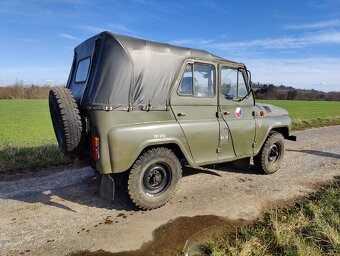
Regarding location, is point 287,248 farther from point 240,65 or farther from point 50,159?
point 50,159

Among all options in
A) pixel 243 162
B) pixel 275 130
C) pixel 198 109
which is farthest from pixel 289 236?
pixel 275 130

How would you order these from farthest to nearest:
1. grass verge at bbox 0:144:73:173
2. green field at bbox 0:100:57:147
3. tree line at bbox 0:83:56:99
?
tree line at bbox 0:83:56:99, green field at bbox 0:100:57:147, grass verge at bbox 0:144:73:173

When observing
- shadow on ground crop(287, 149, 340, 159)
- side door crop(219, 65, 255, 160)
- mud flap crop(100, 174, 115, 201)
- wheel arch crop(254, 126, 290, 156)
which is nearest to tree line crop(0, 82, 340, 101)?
shadow on ground crop(287, 149, 340, 159)

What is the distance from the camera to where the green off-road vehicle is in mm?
3945

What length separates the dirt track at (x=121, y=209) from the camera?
3.46m

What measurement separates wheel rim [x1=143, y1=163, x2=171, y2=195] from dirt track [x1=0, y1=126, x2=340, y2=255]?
0.31 m

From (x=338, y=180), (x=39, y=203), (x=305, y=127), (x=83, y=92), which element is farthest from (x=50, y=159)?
(x=305, y=127)

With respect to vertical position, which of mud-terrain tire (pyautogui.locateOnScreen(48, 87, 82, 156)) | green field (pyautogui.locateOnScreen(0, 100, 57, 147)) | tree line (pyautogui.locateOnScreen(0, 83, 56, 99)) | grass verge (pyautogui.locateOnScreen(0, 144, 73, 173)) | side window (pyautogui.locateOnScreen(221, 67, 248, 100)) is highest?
tree line (pyautogui.locateOnScreen(0, 83, 56, 99))

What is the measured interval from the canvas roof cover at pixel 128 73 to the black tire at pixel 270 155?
274cm

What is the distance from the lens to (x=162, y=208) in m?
4.46

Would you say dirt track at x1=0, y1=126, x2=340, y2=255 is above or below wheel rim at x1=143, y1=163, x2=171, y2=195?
below

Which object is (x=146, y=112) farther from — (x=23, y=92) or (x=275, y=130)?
(x=23, y=92)

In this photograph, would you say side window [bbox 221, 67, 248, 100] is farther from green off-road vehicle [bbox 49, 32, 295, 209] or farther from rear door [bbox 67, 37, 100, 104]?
rear door [bbox 67, 37, 100, 104]

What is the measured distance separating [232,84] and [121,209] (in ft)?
9.66
